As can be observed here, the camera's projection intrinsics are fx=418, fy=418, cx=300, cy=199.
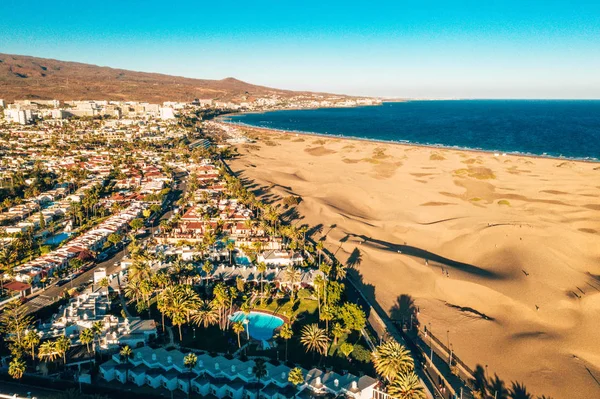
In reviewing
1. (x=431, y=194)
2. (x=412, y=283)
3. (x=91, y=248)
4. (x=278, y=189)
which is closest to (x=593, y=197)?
(x=431, y=194)

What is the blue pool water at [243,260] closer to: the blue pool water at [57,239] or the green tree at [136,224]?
the green tree at [136,224]

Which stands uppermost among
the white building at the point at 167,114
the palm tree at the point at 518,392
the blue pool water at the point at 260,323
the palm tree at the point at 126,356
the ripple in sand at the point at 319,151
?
the white building at the point at 167,114

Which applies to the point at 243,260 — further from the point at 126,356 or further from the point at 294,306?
the point at 126,356

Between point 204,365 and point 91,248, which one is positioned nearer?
point 204,365

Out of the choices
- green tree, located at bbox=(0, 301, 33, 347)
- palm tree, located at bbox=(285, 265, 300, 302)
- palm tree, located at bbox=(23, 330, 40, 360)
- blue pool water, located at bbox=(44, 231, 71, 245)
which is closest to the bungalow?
palm tree, located at bbox=(285, 265, 300, 302)

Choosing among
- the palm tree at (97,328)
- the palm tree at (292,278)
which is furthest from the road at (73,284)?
the palm tree at (292,278)

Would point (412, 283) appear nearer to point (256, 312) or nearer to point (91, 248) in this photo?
point (256, 312)

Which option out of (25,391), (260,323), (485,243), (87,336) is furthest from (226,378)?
(485,243)
